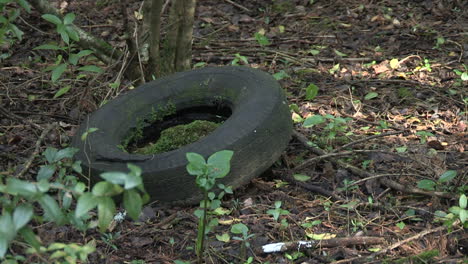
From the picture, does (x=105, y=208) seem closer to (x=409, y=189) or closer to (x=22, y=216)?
(x=22, y=216)

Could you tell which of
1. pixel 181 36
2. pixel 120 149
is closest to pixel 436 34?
pixel 181 36

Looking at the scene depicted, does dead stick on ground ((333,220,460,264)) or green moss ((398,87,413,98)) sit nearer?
dead stick on ground ((333,220,460,264))

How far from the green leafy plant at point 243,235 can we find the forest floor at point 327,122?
0.12 feet

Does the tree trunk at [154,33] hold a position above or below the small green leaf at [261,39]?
above

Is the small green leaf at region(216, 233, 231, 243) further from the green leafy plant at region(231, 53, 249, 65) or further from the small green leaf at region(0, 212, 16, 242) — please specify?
the green leafy plant at region(231, 53, 249, 65)

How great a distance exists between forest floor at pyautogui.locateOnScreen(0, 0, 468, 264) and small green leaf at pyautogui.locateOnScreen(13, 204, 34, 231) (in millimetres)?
1262

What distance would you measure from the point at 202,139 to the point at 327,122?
4.05 feet

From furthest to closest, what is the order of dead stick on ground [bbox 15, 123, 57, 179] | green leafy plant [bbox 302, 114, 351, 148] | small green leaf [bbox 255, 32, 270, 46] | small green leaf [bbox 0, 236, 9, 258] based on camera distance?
Answer: small green leaf [bbox 255, 32, 270, 46] → green leafy plant [bbox 302, 114, 351, 148] → dead stick on ground [bbox 15, 123, 57, 179] → small green leaf [bbox 0, 236, 9, 258]

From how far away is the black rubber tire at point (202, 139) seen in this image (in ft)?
12.2

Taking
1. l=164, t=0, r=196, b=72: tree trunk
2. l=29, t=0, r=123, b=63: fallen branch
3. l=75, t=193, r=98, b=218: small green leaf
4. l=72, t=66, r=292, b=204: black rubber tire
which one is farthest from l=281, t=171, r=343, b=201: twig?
l=75, t=193, r=98, b=218: small green leaf

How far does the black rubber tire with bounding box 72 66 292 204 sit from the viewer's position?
3732mm

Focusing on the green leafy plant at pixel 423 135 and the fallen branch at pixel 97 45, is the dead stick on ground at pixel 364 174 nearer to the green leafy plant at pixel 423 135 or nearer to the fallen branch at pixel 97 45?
the green leafy plant at pixel 423 135

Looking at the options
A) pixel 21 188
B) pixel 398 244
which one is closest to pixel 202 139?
pixel 398 244

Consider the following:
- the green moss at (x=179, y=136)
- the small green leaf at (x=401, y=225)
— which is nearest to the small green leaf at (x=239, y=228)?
the small green leaf at (x=401, y=225)
